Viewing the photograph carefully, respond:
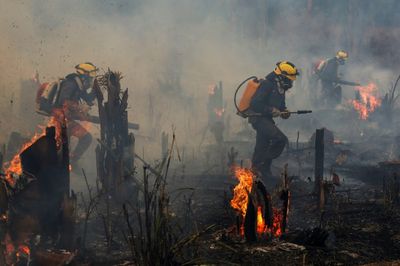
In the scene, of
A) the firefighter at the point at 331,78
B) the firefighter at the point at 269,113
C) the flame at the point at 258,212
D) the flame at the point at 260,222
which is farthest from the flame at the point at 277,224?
the firefighter at the point at 331,78

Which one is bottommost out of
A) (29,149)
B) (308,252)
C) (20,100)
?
(308,252)

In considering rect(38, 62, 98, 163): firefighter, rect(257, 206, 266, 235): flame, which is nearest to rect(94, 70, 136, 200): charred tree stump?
rect(38, 62, 98, 163): firefighter

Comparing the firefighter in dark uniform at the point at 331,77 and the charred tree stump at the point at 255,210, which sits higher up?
the firefighter in dark uniform at the point at 331,77

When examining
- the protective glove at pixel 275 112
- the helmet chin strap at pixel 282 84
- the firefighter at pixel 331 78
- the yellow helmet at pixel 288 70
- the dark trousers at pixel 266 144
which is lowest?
the dark trousers at pixel 266 144

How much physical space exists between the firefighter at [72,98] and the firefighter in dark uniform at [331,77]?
9720 mm

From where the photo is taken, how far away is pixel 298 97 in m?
20.0

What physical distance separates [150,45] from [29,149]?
51.3ft

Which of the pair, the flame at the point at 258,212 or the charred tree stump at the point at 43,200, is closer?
the flame at the point at 258,212

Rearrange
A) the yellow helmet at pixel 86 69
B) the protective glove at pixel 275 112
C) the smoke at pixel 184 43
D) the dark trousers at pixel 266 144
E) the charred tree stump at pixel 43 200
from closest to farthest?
the charred tree stump at pixel 43 200 < the protective glove at pixel 275 112 < the dark trousers at pixel 266 144 < the yellow helmet at pixel 86 69 < the smoke at pixel 184 43

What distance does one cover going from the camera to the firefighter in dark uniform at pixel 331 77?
16.3m

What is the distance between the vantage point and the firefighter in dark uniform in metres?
16.3

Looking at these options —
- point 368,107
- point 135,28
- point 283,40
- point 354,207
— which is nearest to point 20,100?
point 135,28

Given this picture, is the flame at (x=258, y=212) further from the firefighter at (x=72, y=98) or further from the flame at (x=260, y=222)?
the firefighter at (x=72, y=98)

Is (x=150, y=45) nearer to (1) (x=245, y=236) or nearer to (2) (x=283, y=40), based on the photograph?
(2) (x=283, y=40)
